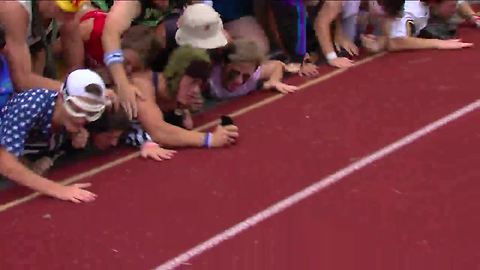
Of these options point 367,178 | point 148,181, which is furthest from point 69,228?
point 367,178

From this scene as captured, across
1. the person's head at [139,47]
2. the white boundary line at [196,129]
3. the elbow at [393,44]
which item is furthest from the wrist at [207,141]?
the elbow at [393,44]

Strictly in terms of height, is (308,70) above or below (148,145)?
below

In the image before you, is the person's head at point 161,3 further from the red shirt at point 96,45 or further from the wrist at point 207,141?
the wrist at point 207,141

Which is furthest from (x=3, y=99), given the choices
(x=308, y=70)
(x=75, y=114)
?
(x=308, y=70)

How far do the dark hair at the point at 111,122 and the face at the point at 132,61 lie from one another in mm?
272

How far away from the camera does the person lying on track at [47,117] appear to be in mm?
3221

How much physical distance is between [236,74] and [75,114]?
1036 millimetres

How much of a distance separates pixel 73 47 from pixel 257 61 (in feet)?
2.86

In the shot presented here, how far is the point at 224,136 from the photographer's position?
3686 mm

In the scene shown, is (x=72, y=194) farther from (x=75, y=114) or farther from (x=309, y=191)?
(x=309, y=191)

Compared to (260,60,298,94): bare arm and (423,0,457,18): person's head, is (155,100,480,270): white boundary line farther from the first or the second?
(423,0,457,18): person's head

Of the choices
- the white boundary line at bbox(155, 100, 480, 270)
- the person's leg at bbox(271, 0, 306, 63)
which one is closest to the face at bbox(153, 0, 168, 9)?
the person's leg at bbox(271, 0, 306, 63)

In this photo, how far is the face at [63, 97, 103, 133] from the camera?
3.24 meters

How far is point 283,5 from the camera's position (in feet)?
15.6
